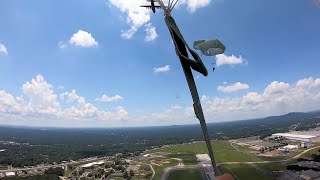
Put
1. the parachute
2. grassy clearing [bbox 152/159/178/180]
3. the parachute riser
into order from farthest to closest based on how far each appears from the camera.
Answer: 1. grassy clearing [bbox 152/159/178/180]
2. the parachute riser
3. the parachute

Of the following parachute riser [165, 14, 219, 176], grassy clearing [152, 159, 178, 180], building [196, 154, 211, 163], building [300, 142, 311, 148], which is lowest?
grassy clearing [152, 159, 178, 180]

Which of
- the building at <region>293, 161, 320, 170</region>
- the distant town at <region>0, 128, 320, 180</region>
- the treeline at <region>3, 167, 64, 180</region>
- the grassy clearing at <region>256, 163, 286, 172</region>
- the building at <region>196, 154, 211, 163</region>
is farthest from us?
the building at <region>196, 154, 211, 163</region>

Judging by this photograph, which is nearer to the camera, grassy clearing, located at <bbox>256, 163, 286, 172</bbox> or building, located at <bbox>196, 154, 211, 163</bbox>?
grassy clearing, located at <bbox>256, 163, 286, 172</bbox>

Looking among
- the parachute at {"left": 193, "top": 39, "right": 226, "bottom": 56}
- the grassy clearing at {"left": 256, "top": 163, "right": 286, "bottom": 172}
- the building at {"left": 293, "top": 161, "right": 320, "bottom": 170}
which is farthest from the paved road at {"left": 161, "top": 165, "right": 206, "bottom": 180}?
the parachute at {"left": 193, "top": 39, "right": 226, "bottom": 56}

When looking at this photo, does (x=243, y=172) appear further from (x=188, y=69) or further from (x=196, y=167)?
(x=188, y=69)

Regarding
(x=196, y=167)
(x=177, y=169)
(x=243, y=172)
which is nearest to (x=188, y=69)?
(x=243, y=172)

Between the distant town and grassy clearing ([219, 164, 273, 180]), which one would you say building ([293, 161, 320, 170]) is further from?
grassy clearing ([219, 164, 273, 180])
